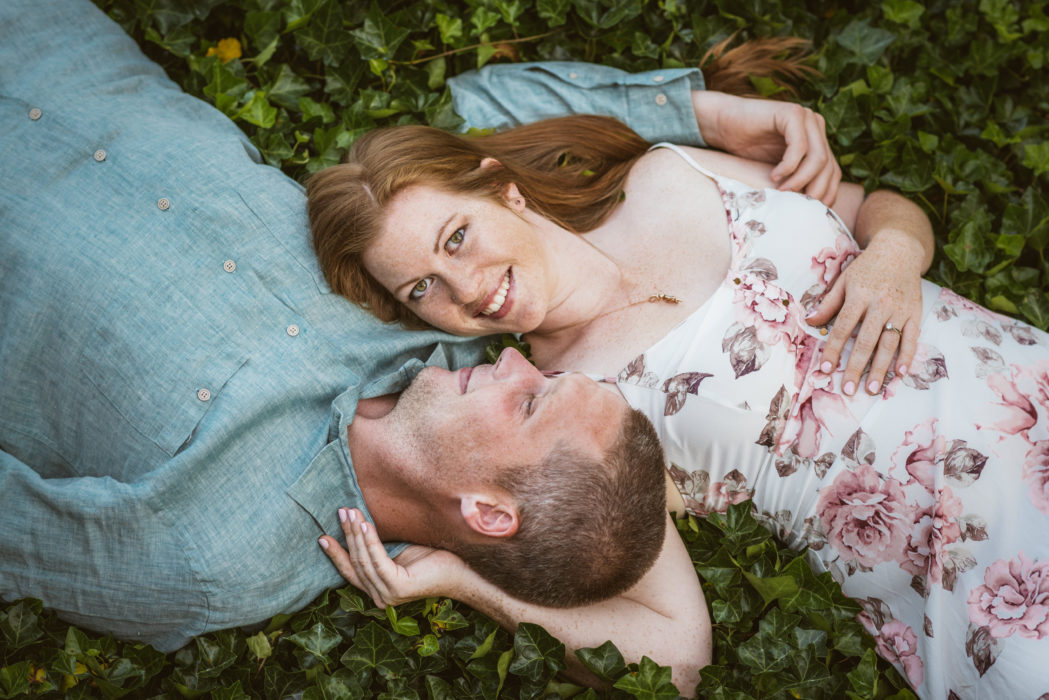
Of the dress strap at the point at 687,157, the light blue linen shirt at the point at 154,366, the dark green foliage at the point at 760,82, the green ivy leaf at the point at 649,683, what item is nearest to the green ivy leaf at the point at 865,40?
the dark green foliage at the point at 760,82

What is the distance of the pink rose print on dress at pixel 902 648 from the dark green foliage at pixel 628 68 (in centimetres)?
6

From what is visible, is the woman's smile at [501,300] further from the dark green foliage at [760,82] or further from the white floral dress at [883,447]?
the dark green foliage at [760,82]

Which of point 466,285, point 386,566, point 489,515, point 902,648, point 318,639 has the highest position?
point 466,285

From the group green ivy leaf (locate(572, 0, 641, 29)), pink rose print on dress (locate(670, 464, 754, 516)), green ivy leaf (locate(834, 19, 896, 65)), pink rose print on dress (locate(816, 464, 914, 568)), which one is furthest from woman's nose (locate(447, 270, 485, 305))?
green ivy leaf (locate(834, 19, 896, 65))

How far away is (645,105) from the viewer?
3.18 metres

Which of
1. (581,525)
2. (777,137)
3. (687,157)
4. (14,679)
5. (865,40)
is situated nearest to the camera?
(581,525)

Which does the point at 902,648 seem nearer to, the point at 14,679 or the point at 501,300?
the point at 501,300

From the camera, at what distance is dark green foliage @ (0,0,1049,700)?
2432 millimetres

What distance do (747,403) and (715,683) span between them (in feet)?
2.71

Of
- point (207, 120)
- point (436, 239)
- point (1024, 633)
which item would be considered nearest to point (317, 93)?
point (207, 120)

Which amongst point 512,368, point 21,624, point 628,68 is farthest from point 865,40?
point 21,624

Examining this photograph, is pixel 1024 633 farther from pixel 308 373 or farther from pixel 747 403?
pixel 308 373

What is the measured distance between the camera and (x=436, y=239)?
2518 mm

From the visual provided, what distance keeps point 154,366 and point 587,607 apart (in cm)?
144
